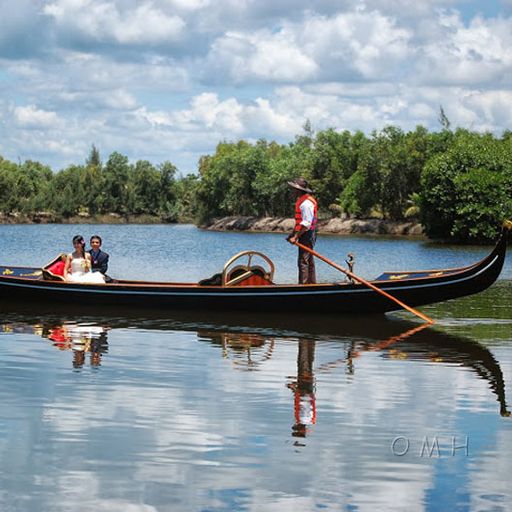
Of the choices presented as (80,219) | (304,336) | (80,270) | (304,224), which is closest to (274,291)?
(304,224)

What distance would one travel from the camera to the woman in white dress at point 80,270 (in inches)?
756

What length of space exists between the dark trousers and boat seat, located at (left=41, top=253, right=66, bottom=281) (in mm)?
4466

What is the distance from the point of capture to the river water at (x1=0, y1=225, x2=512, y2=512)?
7.25 metres

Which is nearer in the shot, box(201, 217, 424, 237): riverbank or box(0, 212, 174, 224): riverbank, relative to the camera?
box(201, 217, 424, 237): riverbank

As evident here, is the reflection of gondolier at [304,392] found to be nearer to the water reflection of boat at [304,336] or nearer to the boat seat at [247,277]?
the water reflection of boat at [304,336]

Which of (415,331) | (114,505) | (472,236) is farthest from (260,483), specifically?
(472,236)

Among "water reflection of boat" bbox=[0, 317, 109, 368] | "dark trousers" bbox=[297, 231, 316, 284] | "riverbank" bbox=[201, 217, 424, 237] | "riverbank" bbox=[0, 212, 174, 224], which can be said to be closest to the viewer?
"water reflection of boat" bbox=[0, 317, 109, 368]

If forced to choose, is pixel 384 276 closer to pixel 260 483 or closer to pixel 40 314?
pixel 40 314

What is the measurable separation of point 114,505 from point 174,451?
4.34 feet

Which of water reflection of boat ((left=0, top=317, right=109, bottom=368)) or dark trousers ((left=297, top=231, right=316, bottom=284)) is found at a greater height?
dark trousers ((left=297, top=231, right=316, bottom=284))

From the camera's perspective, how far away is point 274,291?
1792cm

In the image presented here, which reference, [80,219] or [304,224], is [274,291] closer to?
[304,224]

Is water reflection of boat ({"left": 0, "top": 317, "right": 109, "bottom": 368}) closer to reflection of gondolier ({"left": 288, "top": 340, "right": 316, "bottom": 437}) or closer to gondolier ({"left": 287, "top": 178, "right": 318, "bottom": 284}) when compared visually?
reflection of gondolier ({"left": 288, "top": 340, "right": 316, "bottom": 437})

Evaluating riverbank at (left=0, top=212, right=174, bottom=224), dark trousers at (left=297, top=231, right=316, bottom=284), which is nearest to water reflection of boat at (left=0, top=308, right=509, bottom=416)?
dark trousers at (left=297, top=231, right=316, bottom=284)
